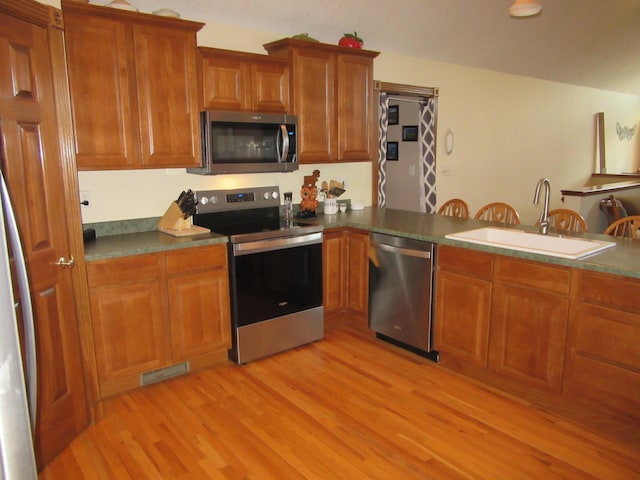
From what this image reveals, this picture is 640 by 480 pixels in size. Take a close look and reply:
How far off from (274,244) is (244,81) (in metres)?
1.14

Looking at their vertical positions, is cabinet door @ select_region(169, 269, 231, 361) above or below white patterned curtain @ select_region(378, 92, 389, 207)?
below

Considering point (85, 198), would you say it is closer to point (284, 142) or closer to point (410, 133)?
point (284, 142)

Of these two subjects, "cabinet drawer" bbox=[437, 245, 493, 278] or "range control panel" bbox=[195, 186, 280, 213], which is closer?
"cabinet drawer" bbox=[437, 245, 493, 278]

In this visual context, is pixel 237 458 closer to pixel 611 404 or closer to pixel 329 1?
pixel 611 404

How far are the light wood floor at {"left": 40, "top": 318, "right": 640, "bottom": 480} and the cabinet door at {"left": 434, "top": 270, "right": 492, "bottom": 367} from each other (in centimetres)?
19

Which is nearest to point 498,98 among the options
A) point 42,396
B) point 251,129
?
point 251,129

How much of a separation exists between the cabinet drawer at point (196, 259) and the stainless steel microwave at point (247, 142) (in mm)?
537

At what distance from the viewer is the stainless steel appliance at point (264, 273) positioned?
10.4ft

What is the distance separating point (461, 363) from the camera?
10.2 feet

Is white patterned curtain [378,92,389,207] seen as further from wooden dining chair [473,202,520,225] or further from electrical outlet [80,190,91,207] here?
electrical outlet [80,190,91,207]

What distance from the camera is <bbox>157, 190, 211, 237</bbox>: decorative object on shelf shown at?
126 inches

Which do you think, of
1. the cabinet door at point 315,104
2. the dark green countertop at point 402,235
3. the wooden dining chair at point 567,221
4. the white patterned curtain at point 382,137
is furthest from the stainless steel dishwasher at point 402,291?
the white patterned curtain at point 382,137

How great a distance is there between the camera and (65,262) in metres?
2.37

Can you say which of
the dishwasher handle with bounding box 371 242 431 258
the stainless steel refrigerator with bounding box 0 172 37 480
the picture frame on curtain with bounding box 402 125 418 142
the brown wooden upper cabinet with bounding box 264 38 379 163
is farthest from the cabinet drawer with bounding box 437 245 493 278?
the picture frame on curtain with bounding box 402 125 418 142
